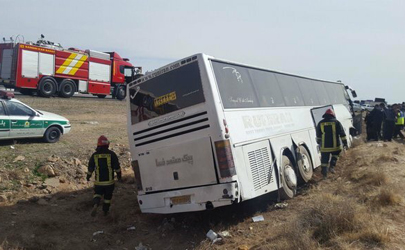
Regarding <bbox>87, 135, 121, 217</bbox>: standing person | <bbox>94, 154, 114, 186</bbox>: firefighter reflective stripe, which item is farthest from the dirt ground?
<bbox>94, 154, 114, 186</bbox>: firefighter reflective stripe

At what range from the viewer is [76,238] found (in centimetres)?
647

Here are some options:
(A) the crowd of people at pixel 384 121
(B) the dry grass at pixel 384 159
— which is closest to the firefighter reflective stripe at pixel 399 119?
(A) the crowd of people at pixel 384 121

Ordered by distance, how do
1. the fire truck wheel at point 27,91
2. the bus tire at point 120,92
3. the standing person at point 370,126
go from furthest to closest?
the bus tire at point 120,92 < the fire truck wheel at point 27,91 < the standing person at point 370,126

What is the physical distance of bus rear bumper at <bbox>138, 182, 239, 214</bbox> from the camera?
18.9 ft

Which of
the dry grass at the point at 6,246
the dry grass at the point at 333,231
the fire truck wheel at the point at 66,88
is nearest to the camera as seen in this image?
the dry grass at the point at 333,231

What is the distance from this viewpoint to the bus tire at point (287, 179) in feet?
24.1

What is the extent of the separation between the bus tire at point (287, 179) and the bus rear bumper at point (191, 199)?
6.28 feet

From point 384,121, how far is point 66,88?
53.5 ft

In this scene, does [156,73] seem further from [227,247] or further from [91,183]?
[91,183]

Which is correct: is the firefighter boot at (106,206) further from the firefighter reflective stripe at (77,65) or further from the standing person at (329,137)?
the firefighter reflective stripe at (77,65)

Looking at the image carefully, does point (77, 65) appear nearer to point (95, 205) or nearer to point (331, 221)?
point (95, 205)

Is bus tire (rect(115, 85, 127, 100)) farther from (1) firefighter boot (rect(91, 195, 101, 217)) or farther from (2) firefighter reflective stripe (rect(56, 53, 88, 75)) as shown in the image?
(1) firefighter boot (rect(91, 195, 101, 217))

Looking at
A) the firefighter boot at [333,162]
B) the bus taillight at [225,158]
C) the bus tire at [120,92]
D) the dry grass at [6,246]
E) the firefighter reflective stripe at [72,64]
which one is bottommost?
the dry grass at [6,246]

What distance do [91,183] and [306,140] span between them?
18.4 feet
